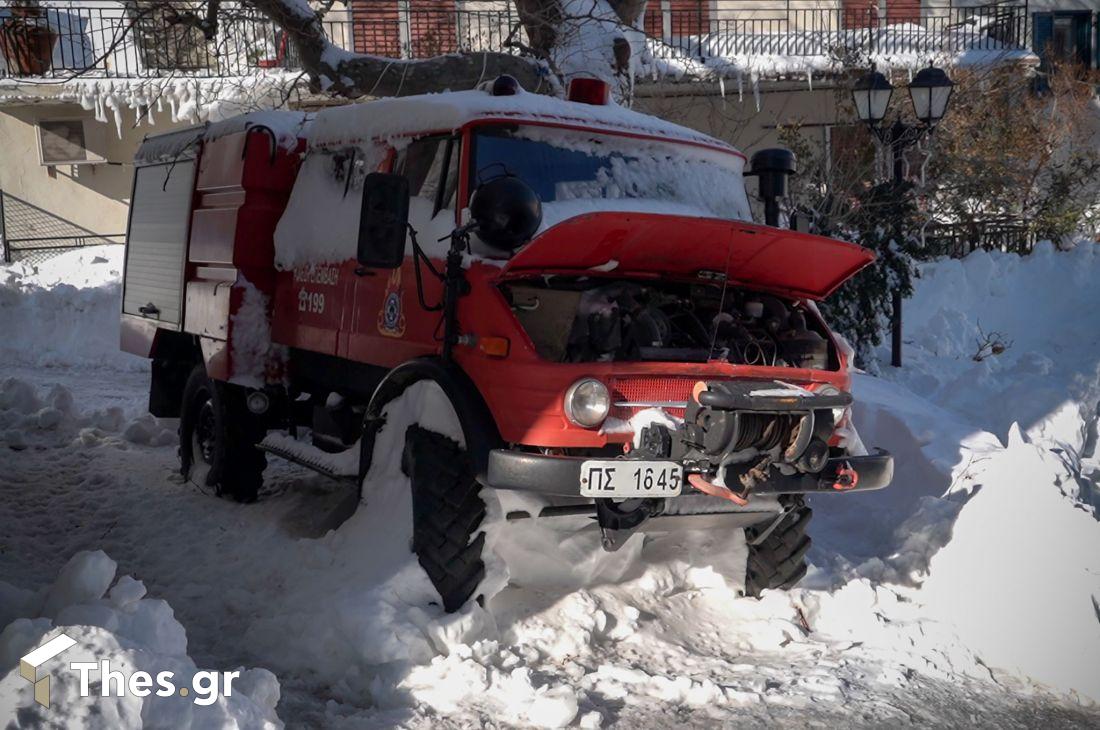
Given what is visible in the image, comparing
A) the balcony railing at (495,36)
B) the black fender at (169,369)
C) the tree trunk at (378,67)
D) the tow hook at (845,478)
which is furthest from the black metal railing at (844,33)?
the tow hook at (845,478)

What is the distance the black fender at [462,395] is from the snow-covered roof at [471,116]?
4.02ft

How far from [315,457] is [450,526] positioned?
6.44 feet

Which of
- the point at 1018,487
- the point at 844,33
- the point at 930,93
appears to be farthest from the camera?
the point at 844,33

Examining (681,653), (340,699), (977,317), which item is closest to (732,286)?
(681,653)

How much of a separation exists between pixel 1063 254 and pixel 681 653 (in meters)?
14.3

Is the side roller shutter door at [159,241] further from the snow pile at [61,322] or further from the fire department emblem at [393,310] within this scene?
the snow pile at [61,322]

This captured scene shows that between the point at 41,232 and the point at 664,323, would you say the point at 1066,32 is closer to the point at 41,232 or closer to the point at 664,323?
the point at 41,232

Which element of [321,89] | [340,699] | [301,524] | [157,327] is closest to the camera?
[340,699]

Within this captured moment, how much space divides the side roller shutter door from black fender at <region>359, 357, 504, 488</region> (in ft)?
10.5

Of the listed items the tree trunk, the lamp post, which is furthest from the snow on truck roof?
the lamp post

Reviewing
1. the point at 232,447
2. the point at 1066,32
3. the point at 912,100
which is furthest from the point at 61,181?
the point at 1066,32

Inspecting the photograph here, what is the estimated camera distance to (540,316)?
5121mm

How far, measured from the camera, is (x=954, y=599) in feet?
18.1

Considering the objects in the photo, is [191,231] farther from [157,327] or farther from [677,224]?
[677,224]
